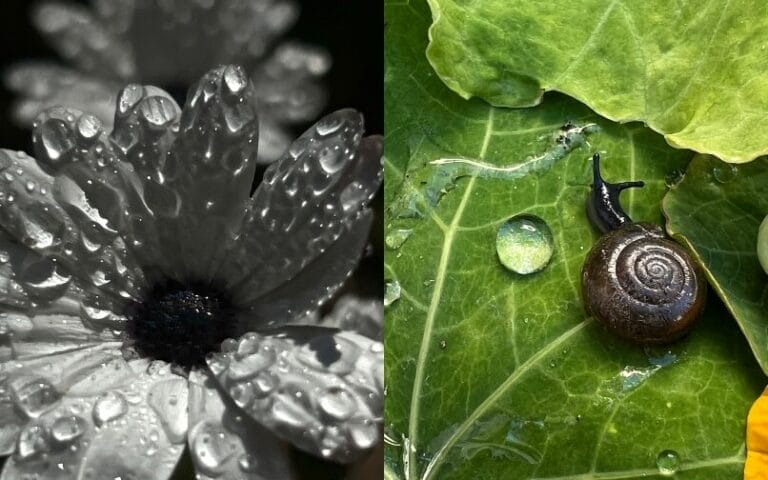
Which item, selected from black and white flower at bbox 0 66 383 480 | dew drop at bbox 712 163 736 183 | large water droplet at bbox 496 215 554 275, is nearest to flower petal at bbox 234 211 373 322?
black and white flower at bbox 0 66 383 480

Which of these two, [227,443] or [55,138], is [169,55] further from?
[227,443]

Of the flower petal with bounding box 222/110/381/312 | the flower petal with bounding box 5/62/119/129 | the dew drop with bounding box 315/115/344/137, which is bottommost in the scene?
the flower petal with bounding box 222/110/381/312

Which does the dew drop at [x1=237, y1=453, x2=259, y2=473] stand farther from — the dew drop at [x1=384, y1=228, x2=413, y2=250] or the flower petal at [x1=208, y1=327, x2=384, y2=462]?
the dew drop at [x1=384, y1=228, x2=413, y2=250]

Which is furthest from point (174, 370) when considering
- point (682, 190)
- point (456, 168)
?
point (682, 190)

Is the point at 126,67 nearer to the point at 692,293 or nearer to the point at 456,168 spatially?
the point at 456,168

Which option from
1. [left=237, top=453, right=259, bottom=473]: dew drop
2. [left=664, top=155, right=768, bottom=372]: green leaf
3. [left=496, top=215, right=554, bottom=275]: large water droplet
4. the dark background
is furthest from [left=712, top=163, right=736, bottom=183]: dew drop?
[left=237, top=453, right=259, bottom=473]: dew drop

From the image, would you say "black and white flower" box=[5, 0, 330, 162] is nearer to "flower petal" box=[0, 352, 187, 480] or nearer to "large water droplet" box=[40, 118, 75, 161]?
"large water droplet" box=[40, 118, 75, 161]

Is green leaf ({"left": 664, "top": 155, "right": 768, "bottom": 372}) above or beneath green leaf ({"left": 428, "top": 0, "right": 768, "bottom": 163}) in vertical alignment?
beneath
